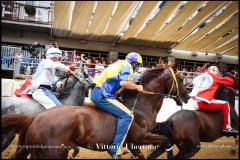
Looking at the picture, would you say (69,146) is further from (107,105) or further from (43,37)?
(43,37)

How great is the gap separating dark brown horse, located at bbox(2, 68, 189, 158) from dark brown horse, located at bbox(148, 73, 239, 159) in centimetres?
87

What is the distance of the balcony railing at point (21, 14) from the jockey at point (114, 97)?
13876 millimetres

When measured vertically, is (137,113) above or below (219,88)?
below

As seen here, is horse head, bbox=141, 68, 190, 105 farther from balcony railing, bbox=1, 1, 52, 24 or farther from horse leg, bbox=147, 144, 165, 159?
balcony railing, bbox=1, 1, 52, 24

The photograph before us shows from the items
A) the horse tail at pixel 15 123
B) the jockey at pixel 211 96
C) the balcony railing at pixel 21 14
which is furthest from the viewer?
the balcony railing at pixel 21 14

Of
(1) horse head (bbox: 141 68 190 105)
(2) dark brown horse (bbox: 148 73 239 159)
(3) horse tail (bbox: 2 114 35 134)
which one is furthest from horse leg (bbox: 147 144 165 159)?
(3) horse tail (bbox: 2 114 35 134)

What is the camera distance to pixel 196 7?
12.9 m

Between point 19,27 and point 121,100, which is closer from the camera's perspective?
point 121,100

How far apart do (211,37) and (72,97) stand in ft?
40.7

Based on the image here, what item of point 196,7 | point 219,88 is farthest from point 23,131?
point 196,7

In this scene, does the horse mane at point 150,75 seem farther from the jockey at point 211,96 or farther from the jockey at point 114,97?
the jockey at point 211,96

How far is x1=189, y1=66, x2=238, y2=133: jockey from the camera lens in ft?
20.7

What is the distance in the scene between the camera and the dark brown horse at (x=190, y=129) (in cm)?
573

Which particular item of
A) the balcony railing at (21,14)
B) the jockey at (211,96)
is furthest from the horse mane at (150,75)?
the balcony railing at (21,14)
